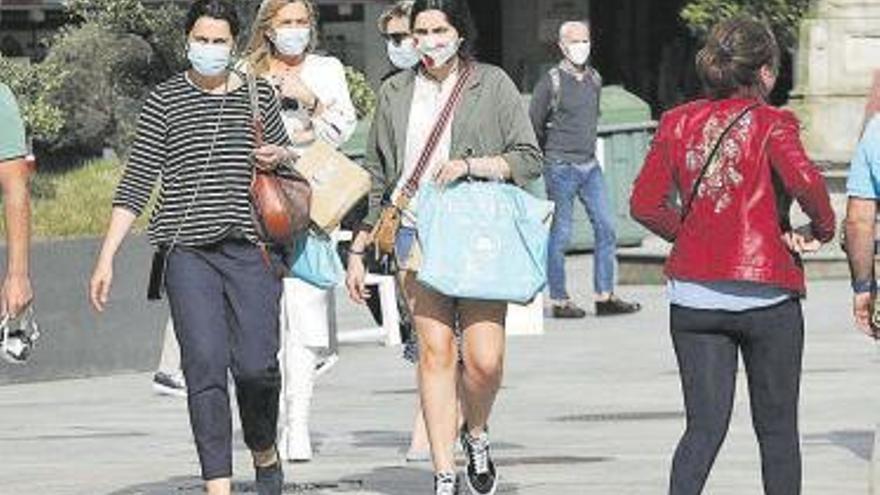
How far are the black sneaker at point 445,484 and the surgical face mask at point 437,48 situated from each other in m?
1.43

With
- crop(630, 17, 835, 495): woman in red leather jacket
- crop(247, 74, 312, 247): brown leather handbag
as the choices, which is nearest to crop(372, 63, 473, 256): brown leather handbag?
crop(247, 74, 312, 247): brown leather handbag

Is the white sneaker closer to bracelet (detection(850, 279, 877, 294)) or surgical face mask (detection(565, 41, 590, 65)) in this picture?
bracelet (detection(850, 279, 877, 294))

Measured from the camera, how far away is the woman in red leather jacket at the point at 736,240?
946 cm

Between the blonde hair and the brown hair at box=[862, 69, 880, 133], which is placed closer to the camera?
the brown hair at box=[862, 69, 880, 133]

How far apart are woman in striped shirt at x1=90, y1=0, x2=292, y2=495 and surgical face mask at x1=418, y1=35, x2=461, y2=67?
702 millimetres

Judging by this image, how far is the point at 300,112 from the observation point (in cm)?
1246

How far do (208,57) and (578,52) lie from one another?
971 centimetres

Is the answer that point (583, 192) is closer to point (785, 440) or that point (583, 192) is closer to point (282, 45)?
point (282, 45)

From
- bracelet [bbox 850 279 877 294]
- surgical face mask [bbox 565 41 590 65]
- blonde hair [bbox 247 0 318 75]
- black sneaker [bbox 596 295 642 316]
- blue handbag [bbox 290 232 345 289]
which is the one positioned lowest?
black sneaker [bbox 596 295 642 316]

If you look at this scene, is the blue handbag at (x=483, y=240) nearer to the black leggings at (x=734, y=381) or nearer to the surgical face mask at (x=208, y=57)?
the surgical face mask at (x=208, y=57)

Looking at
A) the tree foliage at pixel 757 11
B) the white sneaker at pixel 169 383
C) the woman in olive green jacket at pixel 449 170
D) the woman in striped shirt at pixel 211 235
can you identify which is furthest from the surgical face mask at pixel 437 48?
the tree foliage at pixel 757 11

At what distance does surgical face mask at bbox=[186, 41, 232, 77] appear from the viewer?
10.6m

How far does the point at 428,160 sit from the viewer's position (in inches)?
440

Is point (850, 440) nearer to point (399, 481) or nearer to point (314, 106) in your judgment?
point (399, 481)
